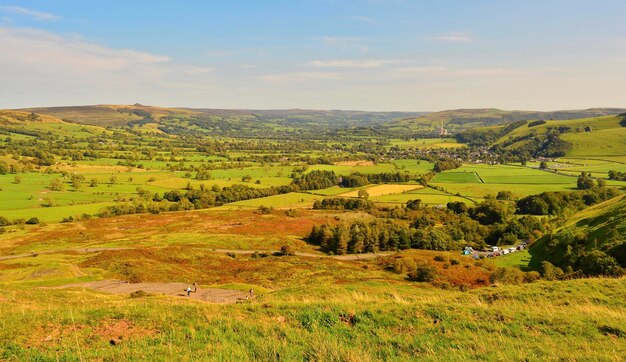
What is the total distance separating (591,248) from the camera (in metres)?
45.3

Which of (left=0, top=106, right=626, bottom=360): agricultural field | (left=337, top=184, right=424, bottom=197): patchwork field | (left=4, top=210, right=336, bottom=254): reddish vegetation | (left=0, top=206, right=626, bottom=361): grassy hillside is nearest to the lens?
(left=0, top=206, right=626, bottom=361): grassy hillside

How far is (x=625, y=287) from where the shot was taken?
2097 centimetres

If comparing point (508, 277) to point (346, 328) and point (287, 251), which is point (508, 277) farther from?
point (287, 251)

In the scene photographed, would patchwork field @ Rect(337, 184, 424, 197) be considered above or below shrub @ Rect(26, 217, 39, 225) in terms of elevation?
above

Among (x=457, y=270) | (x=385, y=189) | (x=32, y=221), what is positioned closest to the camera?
(x=457, y=270)

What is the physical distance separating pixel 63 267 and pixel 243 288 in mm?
30724

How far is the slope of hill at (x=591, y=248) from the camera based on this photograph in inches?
1336

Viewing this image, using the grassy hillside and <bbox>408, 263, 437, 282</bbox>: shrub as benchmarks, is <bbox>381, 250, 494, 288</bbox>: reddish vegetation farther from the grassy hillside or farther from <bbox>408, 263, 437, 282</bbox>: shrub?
the grassy hillside

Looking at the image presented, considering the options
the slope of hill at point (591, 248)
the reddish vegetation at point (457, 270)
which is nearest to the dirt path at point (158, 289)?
the reddish vegetation at point (457, 270)

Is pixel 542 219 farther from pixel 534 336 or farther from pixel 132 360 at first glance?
pixel 132 360

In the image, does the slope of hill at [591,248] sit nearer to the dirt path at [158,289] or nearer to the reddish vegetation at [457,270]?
the reddish vegetation at [457,270]

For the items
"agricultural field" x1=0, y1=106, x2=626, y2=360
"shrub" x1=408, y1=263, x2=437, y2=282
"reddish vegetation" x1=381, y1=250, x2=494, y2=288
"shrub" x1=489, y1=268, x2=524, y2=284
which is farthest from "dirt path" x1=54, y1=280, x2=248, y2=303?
"shrub" x1=489, y1=268, x2=524, y2=284

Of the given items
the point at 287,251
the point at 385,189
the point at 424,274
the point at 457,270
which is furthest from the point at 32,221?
the point at 385,189

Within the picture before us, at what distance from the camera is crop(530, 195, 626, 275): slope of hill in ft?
111
